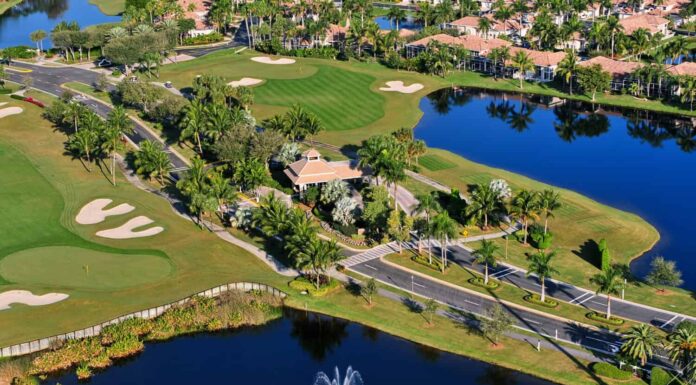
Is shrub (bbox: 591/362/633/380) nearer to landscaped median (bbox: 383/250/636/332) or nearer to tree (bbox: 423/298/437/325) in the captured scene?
landscaped median (bbox: 383/250/636/332)

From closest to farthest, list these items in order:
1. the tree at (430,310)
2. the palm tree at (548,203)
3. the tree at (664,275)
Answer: the tree at (430,310) → the tree at (664,275) → the palm tree at (548,203)

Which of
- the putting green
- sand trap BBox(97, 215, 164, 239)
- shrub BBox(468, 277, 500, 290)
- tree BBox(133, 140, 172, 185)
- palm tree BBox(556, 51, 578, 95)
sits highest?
palm tree BBox(556, 51, 578, 95)

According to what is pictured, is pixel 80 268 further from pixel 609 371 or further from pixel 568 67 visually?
pixel 568 67

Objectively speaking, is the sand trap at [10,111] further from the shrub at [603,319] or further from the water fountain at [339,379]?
the shrub at [603,319]

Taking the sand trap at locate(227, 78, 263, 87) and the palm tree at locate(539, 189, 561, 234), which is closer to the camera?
the palm tree at locate(539, 189, 561, 234)

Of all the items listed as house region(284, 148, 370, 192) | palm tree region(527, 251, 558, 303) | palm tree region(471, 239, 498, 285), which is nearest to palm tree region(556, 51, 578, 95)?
house region(284, 148, 370, 192)

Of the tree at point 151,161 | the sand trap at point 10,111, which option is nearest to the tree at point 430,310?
the tree at point 151,161

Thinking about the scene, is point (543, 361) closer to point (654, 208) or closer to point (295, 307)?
point (295, 307)
